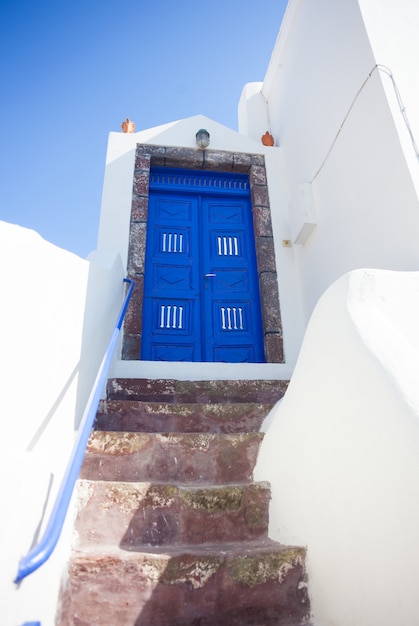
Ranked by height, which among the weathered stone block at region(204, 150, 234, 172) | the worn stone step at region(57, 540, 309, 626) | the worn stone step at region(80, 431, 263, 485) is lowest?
the worn stone step at region(57, 540, 309, 626)

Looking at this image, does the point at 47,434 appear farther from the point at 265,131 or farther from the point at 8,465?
the point at 265,131

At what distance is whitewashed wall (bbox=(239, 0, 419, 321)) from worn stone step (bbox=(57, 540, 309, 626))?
1882 mm

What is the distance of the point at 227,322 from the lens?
13.8ft

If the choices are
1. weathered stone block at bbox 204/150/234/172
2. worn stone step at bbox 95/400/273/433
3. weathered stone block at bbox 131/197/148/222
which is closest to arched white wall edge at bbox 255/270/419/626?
worn stone step at bbox 95/400/273/433

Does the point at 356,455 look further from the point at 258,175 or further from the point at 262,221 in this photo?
the point at 258,175

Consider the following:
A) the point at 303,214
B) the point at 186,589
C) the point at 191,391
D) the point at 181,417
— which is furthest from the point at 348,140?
the point at 186,589

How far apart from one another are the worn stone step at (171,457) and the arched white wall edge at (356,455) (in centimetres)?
20

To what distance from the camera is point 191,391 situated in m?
3.06

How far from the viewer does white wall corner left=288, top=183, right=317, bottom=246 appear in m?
4.00

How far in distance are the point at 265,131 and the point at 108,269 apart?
3.58 metres

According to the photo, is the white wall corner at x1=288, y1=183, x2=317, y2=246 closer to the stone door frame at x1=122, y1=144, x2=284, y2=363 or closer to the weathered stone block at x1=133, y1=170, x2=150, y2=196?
the stone door frame at x1=122, y1=144, x2=284, y2=363

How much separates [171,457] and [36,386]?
2.61 ft

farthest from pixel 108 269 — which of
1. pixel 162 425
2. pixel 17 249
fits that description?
pixel 17 249

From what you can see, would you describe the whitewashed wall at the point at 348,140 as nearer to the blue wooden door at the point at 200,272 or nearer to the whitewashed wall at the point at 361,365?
the whitewashed wall at the point at 361,365
